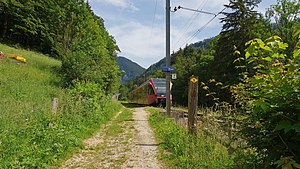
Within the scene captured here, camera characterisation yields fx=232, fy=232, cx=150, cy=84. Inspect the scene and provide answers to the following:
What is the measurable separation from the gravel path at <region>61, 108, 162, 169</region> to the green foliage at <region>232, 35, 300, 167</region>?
271cm

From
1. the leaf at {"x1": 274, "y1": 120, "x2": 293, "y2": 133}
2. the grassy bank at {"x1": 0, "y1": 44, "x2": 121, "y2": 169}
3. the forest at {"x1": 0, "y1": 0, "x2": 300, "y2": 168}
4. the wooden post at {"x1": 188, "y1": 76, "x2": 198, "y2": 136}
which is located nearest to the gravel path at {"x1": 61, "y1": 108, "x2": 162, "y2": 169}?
the grassy bank at {"x1": 0, "y1": 44, "x2": 121, "y2": 169}

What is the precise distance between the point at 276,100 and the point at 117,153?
4.39 metres

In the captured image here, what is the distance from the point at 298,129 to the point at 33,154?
4.50 metres

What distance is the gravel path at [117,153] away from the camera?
4.91m

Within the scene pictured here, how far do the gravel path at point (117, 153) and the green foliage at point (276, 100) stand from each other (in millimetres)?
2706

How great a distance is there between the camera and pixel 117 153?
5801 mm

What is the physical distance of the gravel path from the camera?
16.1 feet

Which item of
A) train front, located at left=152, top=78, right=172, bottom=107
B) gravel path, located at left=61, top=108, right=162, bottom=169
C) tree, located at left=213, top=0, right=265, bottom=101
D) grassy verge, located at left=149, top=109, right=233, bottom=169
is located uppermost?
tree, located at left=213, top=0, right=265, bottom=101

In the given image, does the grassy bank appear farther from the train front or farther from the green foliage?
the train front

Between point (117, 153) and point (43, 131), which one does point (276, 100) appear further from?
point (43, 131)

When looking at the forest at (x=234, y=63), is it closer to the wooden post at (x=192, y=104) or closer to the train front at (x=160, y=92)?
the wooden post at (x=192, y=104)

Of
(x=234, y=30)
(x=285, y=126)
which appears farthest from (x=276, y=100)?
(x=234, y=30)

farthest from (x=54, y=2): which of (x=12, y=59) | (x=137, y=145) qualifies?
(x=137, y=145)

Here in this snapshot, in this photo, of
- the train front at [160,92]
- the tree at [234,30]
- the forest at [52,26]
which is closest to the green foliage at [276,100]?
the forest at [52,26]
